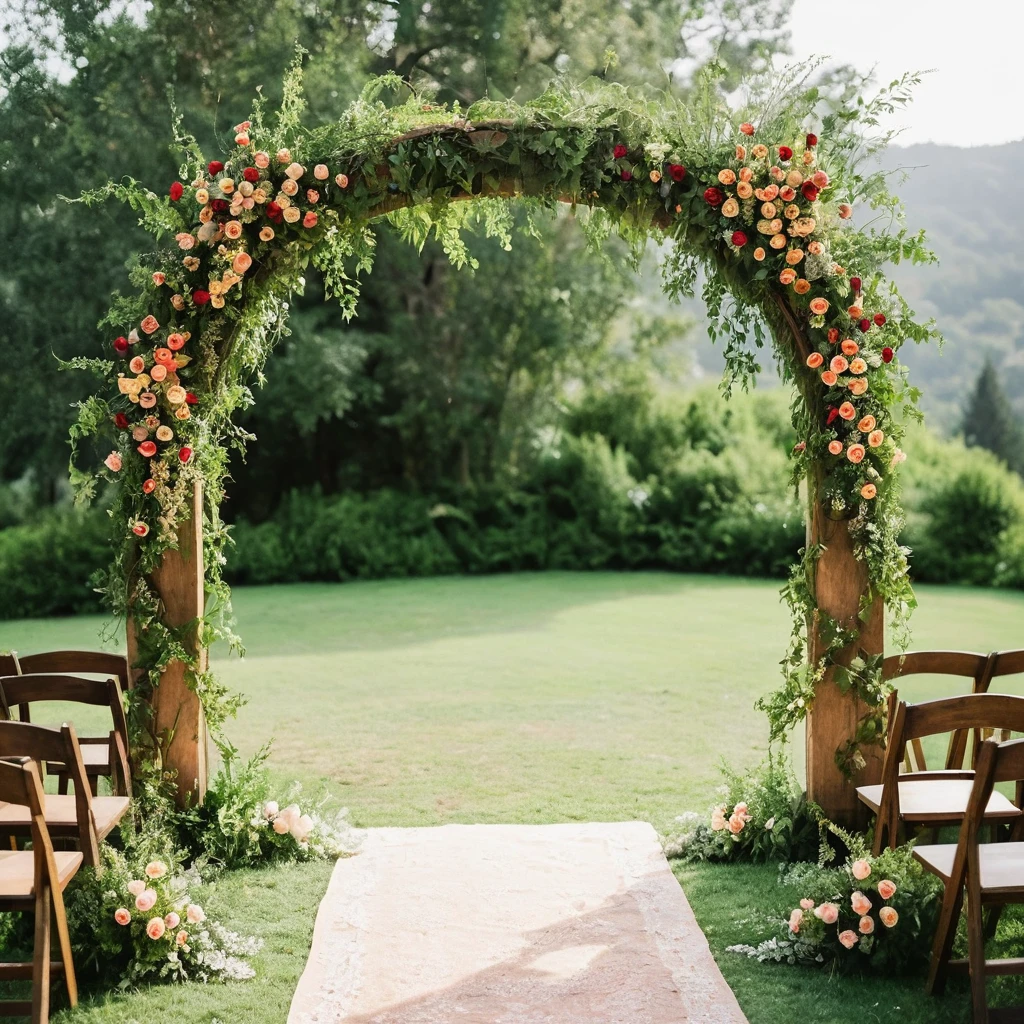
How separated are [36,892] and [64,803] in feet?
3.05

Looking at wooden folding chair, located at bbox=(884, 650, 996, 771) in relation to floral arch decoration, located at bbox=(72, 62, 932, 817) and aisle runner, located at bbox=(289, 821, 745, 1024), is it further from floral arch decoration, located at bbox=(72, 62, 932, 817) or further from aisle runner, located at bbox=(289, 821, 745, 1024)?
aisle runner, located at bbox=(289, 821, 745, 1024)

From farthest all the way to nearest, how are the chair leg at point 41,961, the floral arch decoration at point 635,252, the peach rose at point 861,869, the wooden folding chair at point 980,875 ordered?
the floral arch decoration at point 635,252 → the peach rose at point 861,869 → the chair leg at point 41,961 → the wooden folding chair at point 980,875

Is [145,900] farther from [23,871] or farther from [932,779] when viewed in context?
[932,779]

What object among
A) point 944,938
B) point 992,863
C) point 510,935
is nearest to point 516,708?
Answer: point 510,935

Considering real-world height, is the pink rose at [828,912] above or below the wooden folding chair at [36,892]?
below

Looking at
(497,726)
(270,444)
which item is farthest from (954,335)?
(497,726)

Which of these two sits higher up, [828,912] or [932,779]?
[932,779]

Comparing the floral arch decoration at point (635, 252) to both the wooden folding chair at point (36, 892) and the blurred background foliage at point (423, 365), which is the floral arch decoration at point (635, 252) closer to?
the wooden folding chair at point (36, 892)

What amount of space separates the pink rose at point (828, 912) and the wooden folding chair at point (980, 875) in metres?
0.38

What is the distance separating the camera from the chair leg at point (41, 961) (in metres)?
3.73

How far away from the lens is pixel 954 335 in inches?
1120

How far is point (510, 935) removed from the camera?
4762mm

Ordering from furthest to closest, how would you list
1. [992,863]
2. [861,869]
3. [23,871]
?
1. [861,869]
2. [23,871]
3. [992,863]

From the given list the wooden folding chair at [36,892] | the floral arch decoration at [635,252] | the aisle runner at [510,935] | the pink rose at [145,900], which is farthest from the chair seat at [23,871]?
the floral arch decoration at [635,252]
